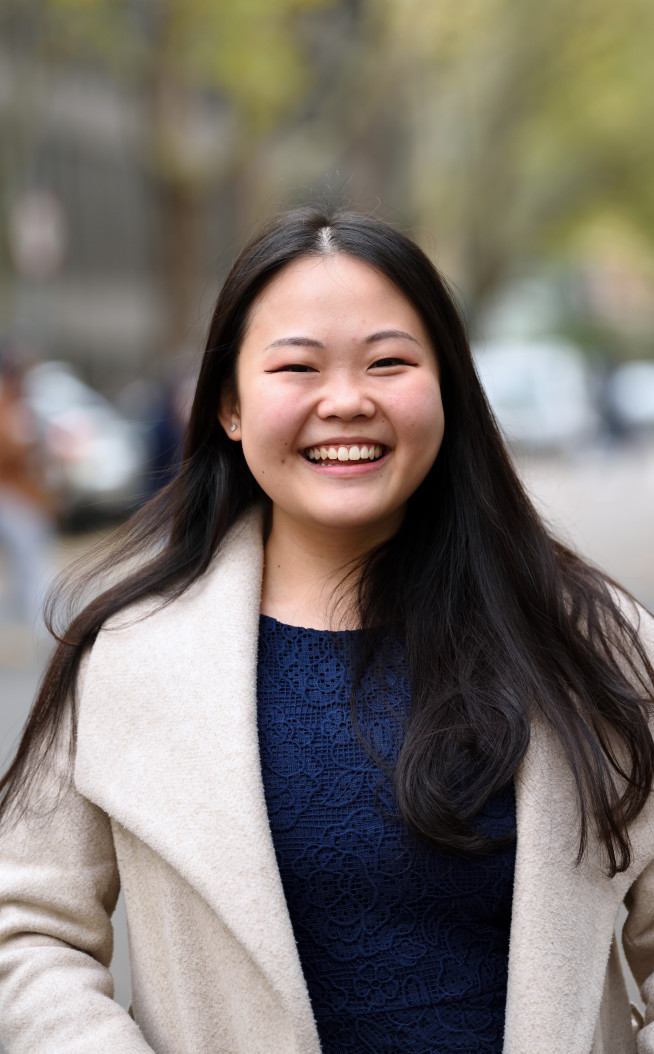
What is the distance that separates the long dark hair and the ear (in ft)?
0.04

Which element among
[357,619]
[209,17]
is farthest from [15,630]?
[209,17]

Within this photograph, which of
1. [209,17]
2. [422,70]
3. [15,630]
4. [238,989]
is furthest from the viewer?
[422,70]

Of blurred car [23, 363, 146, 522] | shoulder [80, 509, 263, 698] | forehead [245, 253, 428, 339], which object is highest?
Answer: blurred car [23, 363, 146, 522]

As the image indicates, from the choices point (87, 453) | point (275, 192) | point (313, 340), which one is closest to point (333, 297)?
point (313, 340)

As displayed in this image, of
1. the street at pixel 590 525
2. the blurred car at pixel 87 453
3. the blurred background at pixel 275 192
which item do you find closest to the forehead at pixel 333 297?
the blurred background at pixel 275 192

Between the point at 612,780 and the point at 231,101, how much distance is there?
18865mm

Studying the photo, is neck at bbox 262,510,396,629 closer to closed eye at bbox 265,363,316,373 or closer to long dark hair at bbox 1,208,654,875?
long dark hair at bbox 1,208,654,875

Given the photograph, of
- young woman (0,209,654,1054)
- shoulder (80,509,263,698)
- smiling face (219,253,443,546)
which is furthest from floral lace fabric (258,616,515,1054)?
smiling face (219,253,443,546)

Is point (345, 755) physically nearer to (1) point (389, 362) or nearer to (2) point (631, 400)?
(1) point (389, 362)

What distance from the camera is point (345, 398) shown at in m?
2.04

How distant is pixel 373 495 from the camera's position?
2.08 meters

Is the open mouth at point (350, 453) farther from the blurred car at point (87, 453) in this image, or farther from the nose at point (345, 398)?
the blurred car at point (87, 453)

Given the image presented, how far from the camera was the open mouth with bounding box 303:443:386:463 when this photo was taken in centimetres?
206

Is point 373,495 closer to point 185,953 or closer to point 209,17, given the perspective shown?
point 185,953
